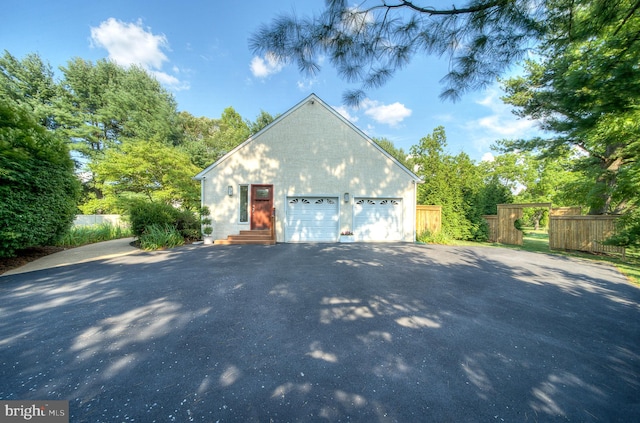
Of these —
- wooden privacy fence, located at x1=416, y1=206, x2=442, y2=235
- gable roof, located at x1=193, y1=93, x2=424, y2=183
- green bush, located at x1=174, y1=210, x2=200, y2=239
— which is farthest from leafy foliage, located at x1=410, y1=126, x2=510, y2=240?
green bush, located at x1=174, y1=210, x2=200, y2=239

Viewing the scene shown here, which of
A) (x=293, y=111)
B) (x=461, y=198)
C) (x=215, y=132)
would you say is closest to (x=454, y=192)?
(x=461, y=198)

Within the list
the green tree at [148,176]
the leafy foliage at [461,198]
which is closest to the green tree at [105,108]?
the green tree at [148,176]

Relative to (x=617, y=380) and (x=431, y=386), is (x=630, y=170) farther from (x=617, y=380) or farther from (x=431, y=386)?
(x=431, y=386)

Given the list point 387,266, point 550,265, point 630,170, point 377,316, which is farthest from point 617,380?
point 630,170

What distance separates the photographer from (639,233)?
549cm

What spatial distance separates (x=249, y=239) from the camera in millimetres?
8508

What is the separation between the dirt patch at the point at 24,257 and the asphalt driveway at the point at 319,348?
1134mm

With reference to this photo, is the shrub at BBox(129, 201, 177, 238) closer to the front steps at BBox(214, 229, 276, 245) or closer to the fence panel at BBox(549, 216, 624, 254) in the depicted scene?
the front steps at BBox(214, 229, 276, 245)

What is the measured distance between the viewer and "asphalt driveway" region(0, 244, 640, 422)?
1.53 m

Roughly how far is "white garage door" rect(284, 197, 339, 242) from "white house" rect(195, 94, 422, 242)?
43 millimetres

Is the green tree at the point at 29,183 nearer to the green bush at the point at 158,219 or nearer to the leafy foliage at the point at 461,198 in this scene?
the green bush at the point at 158,219

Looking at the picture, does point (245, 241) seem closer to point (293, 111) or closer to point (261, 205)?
point (261, 205)
